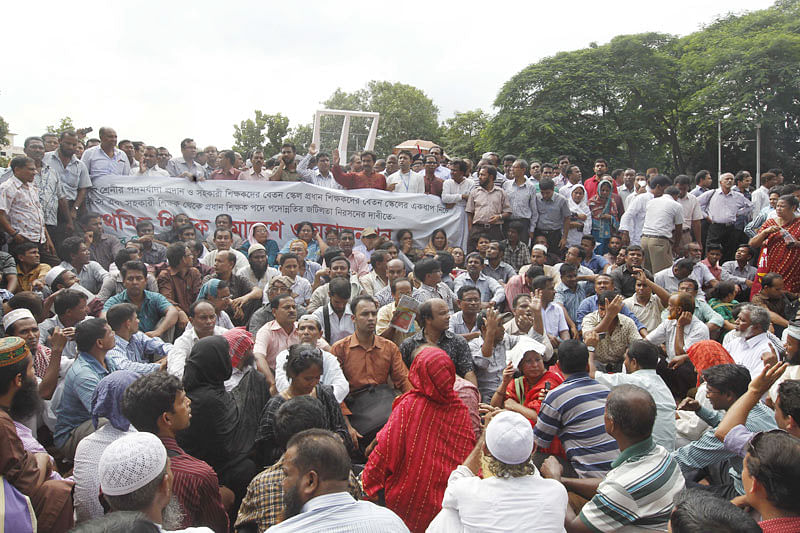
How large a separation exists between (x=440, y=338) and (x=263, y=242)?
4.72 m

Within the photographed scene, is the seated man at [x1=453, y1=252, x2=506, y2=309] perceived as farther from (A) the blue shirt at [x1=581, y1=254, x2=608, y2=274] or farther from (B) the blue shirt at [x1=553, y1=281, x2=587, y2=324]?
(A) the blue shirt at [x1=581, y1=254, x2=608, y2=274]

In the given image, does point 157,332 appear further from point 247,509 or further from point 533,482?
point 533,482

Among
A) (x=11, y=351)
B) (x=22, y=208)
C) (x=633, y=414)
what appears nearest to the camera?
(x=633, y=414)

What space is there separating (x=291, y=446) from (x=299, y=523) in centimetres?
38

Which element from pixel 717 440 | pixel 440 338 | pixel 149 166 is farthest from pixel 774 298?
pixel 149 166

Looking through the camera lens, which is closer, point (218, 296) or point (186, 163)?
point (218, 296)

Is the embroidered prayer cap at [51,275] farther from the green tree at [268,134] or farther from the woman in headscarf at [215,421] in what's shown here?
the green tree at [268,134]

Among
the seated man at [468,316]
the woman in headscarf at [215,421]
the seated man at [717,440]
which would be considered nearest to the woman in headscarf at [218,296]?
the woman in headscarf at [215,421]

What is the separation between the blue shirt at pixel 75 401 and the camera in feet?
13.0

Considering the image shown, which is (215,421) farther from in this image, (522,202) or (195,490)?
(522,202)

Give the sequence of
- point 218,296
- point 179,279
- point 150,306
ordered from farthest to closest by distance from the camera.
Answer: point 179,279
point 150,306
point 218,296

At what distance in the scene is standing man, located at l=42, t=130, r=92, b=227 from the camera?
27.0ft

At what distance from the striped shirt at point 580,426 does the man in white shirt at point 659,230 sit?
20.4ft

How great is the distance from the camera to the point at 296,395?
3.94m
